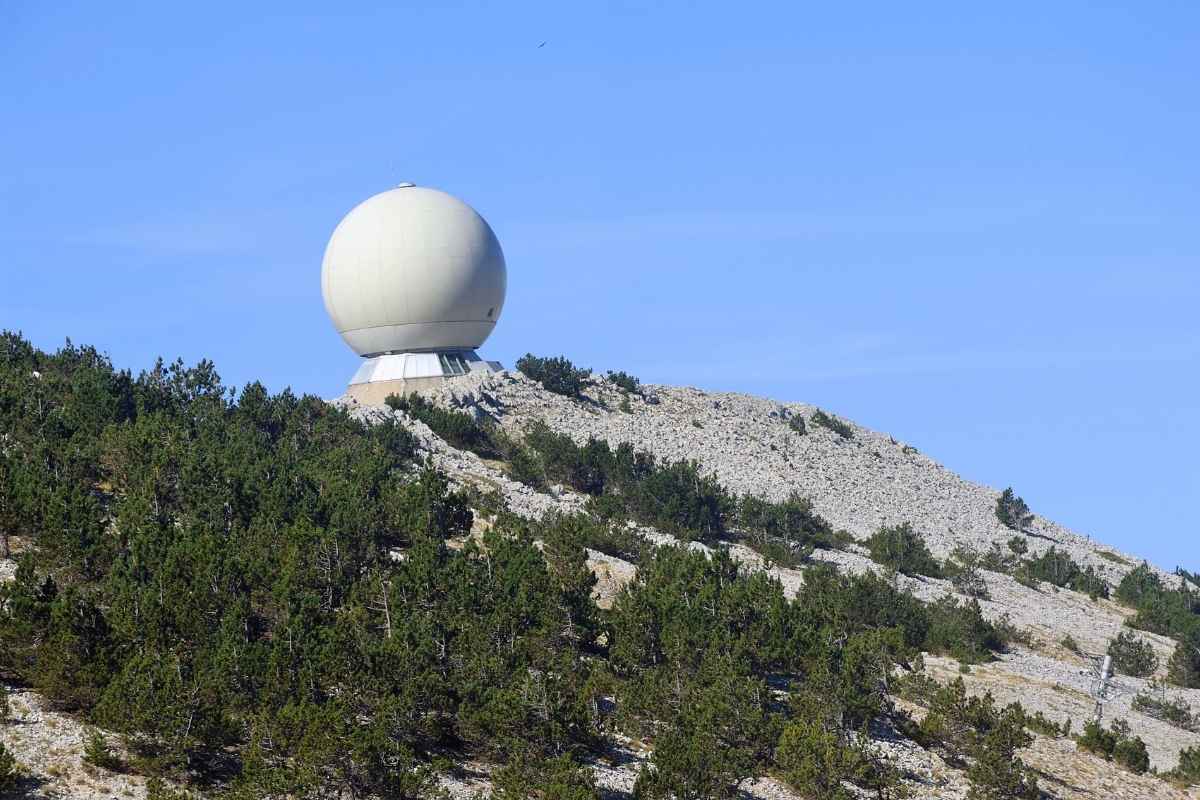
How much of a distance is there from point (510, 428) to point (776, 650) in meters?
33.4

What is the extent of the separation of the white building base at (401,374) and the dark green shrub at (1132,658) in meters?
33.3

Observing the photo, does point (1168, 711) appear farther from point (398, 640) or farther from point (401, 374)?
point (401, 374)

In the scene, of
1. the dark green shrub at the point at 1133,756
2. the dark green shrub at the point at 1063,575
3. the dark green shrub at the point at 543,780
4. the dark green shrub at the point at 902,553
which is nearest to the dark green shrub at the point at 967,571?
the dark green shrub at the point at 902,553

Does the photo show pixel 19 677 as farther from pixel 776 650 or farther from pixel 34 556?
pixel 776 650

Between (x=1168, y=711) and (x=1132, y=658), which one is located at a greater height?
(x=1132, y=658)

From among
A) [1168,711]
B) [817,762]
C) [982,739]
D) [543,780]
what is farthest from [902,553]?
[543,780]

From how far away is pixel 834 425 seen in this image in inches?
3322

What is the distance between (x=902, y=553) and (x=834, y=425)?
26.7m

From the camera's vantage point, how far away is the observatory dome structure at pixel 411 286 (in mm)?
68250

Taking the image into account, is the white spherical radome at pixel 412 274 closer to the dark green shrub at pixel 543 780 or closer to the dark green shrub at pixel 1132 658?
the dark green shrub at pixel 1132 658

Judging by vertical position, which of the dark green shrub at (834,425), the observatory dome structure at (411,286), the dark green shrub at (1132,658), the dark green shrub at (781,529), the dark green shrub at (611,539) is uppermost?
the dark green shrub at (834,425)

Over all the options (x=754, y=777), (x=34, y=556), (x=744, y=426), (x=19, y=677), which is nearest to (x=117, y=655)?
(x=19, y=677)

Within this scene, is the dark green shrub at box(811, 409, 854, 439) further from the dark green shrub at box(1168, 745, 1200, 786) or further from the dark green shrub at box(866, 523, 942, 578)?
the dark green shrub at box(1168, 745, 1200, 786)

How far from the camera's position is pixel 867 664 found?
36.4 m
